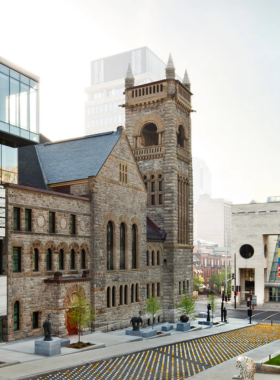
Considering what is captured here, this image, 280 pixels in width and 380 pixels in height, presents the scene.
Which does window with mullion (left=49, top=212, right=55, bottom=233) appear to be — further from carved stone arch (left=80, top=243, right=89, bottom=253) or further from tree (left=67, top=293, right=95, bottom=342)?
tree (left=67, top=293, right=95, bottom=342)

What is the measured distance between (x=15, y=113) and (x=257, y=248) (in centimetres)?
5386

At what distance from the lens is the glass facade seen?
33.6 m

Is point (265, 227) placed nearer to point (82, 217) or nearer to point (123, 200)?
point (123, 200)

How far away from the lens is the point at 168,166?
180 ft

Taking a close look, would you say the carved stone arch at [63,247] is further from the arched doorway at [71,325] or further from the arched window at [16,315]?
the arched window at [16,315]

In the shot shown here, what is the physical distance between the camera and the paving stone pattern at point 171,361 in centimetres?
2403

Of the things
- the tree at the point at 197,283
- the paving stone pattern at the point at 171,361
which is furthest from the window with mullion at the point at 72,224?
the tree at the point at 197,283

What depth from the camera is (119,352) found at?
30141 mm

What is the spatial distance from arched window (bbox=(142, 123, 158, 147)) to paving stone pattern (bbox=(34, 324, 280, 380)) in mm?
28780

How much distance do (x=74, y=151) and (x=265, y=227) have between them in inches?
1685

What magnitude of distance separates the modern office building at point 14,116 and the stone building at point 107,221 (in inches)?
75.3

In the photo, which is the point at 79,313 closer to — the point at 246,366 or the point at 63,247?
the point at 63,247

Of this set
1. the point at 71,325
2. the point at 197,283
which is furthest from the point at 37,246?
the point at 197,283

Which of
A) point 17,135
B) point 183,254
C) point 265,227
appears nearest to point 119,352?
point 17,135
